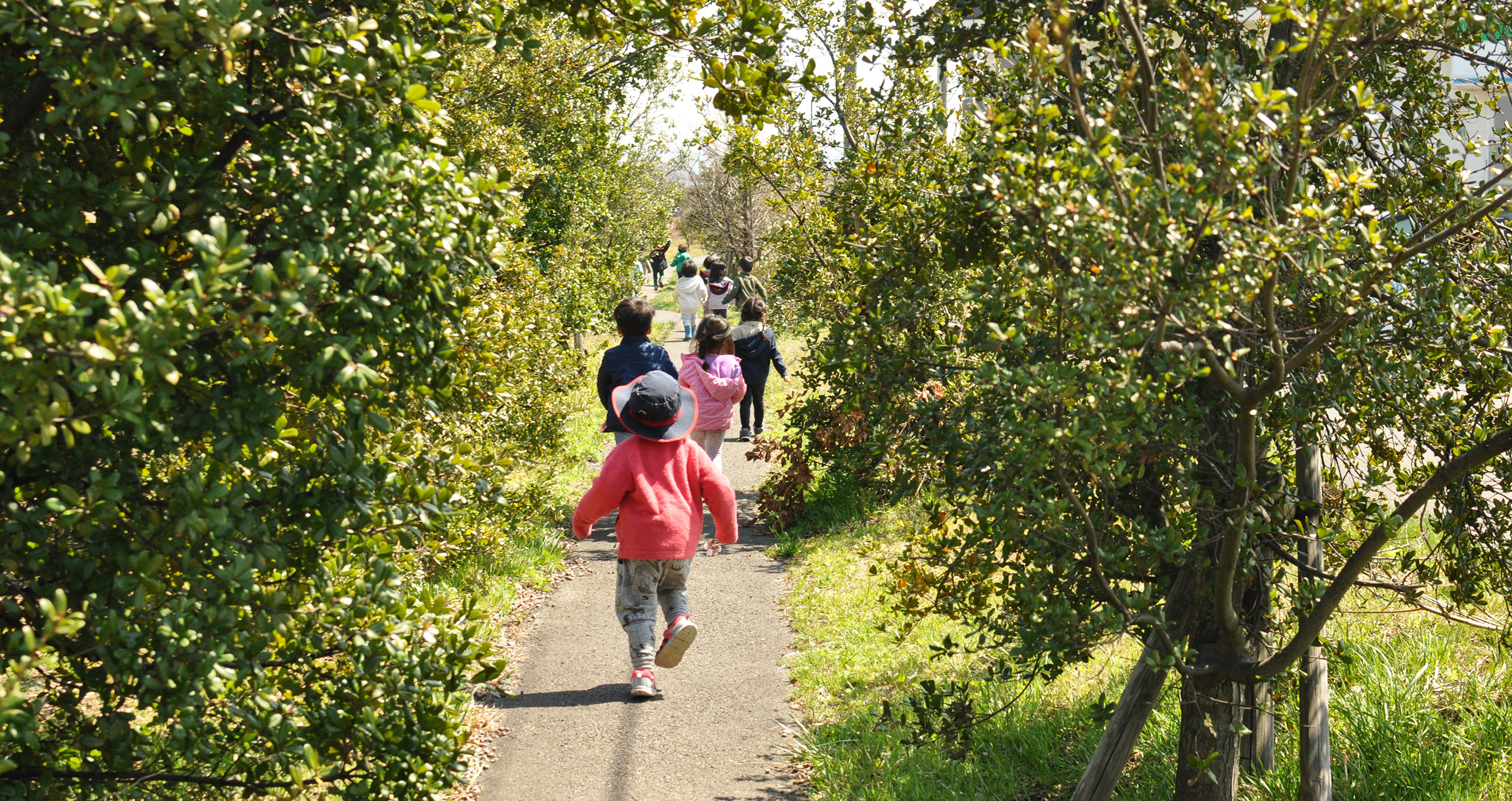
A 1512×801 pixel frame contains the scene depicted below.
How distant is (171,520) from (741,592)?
586cm

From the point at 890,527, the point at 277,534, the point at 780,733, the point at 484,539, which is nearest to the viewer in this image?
the point at 277,534

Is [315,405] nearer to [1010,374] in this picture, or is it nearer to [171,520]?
[171,520]

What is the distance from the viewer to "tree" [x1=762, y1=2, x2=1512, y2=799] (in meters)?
2.47

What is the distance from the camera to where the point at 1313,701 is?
4004 millimetres

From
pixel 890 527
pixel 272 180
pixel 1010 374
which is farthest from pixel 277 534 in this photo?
pixel 890 527

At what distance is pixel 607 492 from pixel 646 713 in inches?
43.7

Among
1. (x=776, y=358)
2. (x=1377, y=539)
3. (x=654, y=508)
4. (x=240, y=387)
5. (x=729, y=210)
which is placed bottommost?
(x=654, y=508)

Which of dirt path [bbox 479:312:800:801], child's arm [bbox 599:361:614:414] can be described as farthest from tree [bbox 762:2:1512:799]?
child's arm [bbox 599:361:614:414]

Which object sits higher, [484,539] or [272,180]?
[272,180]

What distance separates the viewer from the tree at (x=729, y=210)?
25766 mm

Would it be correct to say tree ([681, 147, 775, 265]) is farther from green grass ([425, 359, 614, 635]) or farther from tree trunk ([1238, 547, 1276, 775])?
tree trunk ([1238, 547, 1276, 775])

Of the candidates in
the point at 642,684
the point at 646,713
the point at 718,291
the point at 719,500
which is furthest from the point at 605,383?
the point at 718,291

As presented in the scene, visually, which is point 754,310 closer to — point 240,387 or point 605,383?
point 605,383

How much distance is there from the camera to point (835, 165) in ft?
22.8
